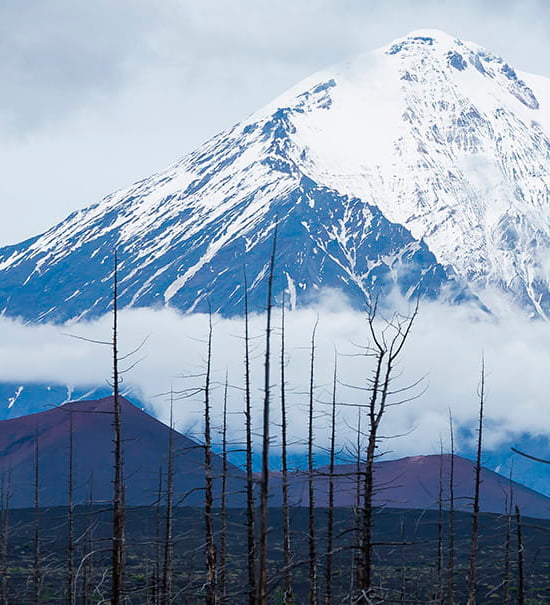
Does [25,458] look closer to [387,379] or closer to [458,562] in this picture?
[458,562]

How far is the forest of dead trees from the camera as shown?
746 inches

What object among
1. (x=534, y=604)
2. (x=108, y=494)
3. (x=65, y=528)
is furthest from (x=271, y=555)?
(x=108, y=494)

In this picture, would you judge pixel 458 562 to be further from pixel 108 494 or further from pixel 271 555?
pixel 108 494

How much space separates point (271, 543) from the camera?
122750 millimetres

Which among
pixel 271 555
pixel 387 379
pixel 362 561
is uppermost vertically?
pixel 387 379

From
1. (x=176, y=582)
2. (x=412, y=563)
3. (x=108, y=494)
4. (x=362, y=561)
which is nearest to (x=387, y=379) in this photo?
(x=362, y=561)

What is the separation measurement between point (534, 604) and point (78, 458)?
141602 mm

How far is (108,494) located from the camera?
18812 cm

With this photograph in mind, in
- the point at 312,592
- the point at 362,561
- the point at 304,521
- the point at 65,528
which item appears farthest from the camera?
the point at 304,521

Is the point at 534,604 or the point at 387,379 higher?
the point at 387,379

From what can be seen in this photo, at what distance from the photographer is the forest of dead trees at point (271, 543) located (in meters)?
18.9

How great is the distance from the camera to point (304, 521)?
454 feet

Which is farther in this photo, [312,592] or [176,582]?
[176,582]

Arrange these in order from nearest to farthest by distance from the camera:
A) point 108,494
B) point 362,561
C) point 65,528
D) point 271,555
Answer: point 362,561, point 271,555, point 65,528, point 108,494
